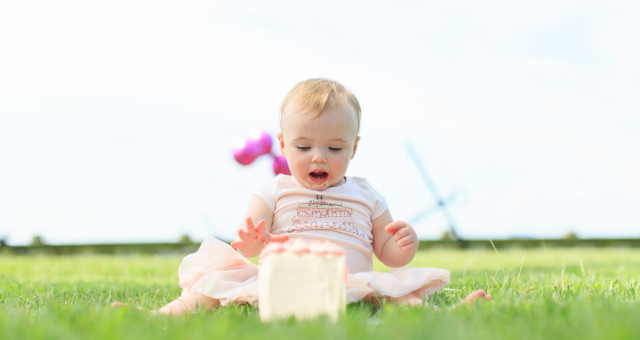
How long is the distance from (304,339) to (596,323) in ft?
2.78

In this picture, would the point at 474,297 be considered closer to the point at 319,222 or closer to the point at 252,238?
the point at 319,222

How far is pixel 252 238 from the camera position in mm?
2490

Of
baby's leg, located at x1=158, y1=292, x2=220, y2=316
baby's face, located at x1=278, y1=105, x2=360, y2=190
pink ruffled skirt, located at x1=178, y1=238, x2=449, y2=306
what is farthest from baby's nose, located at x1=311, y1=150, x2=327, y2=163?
→ baby's leg, located at x1=158, y1=292, x2=220, y2=316

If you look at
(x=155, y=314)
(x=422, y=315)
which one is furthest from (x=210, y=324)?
(x=422, y=315)

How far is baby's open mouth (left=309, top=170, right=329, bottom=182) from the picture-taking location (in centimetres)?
295

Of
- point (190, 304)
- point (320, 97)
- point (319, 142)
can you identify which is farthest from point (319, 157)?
point (190, 304)

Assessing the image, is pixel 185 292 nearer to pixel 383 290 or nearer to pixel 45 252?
pixel 383 290

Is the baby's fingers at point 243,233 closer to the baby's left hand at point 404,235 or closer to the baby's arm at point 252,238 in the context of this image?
the baby's arm at point 252,238

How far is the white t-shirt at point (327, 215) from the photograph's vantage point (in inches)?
115

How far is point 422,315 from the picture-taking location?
205cm

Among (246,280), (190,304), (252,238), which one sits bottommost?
(190,304)

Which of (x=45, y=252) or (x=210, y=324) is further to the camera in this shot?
(x=45, y=252)

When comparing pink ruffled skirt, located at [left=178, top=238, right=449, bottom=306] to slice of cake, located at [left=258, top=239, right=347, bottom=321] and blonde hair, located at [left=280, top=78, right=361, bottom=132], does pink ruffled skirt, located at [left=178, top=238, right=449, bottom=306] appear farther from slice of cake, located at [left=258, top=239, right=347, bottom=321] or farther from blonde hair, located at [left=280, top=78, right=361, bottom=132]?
blonde hair, located at [left=280, top=78, right=361, bottom=132]

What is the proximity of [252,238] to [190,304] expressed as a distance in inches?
18.4
